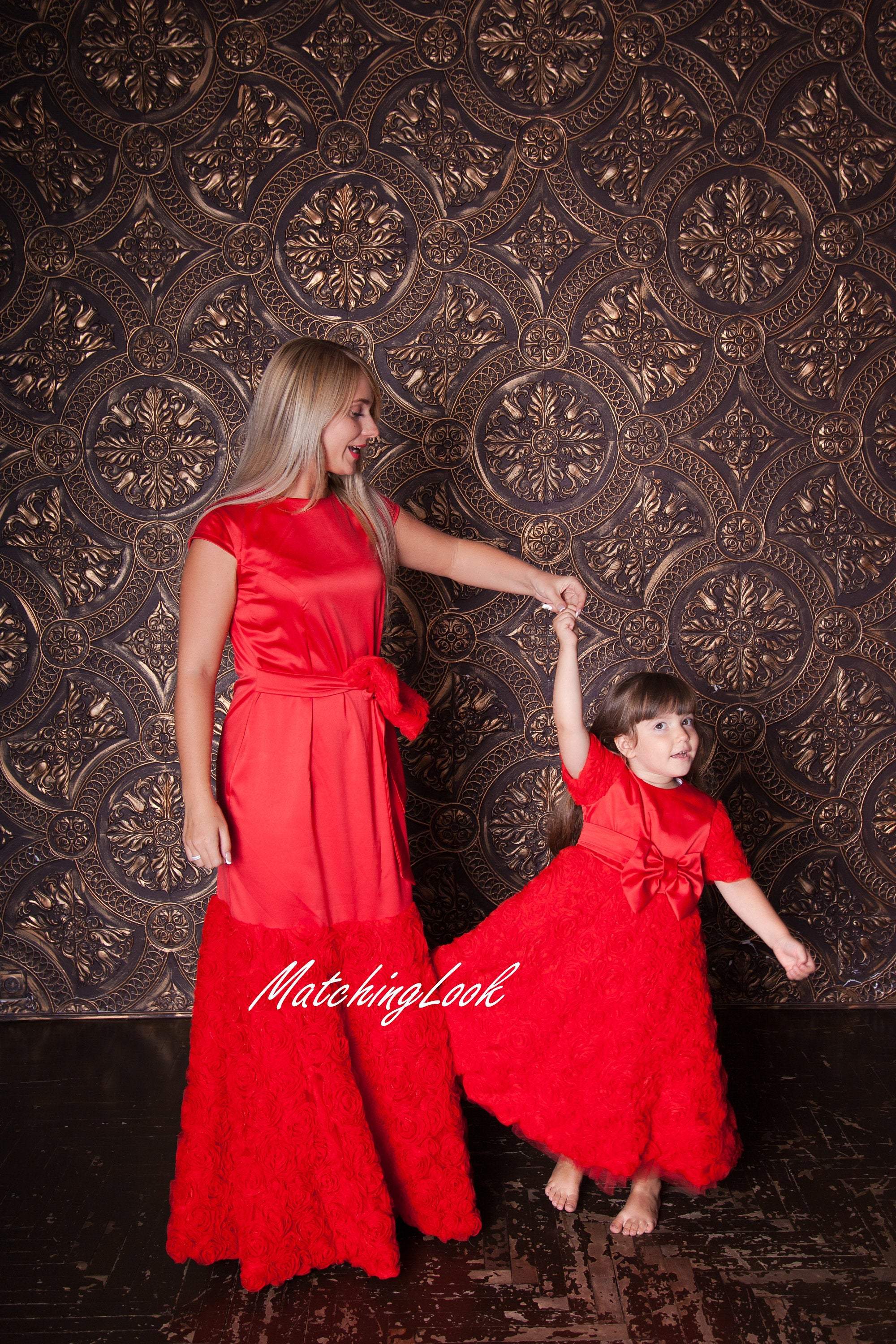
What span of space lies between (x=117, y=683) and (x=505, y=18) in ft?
7.10

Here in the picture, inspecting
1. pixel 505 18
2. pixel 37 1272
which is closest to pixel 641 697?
pixel 37 1272

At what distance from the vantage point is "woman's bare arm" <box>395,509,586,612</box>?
235 cm

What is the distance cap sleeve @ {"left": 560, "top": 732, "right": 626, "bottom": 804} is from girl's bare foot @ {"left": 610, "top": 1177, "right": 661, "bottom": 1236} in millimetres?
844

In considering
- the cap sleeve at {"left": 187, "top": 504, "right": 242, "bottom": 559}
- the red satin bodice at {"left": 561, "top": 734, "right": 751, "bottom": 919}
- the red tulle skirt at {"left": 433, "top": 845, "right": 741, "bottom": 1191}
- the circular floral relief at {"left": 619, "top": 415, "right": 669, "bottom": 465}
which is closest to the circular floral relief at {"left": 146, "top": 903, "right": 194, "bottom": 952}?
the red tulle skirt at {"left": 433, "top": 845, "right": 741, "bottom": 1191}

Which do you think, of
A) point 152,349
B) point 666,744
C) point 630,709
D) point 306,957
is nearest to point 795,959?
point 666,744

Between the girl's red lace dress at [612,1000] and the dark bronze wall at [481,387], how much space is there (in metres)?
0.82

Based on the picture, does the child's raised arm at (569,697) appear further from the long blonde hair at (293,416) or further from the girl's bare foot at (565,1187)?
the girl's bare foot at (565,1187)

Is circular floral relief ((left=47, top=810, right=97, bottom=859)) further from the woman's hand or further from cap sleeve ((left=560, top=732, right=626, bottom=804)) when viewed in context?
cap sleeve ((left=560, top=732, right=626, bottom=804))

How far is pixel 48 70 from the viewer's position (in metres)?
2.84

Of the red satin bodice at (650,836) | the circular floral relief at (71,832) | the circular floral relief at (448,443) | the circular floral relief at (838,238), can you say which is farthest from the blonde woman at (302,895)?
the circular floral relief at (838,238)

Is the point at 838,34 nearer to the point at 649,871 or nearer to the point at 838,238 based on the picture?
the point at 838,238

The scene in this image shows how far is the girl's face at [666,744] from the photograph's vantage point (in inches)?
89.4

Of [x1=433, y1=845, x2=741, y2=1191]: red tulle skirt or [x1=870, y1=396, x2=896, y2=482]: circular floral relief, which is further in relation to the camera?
[x1=870, y1=396, x2=896, y2=482]: circular floral relief

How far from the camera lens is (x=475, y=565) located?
2.42 m
